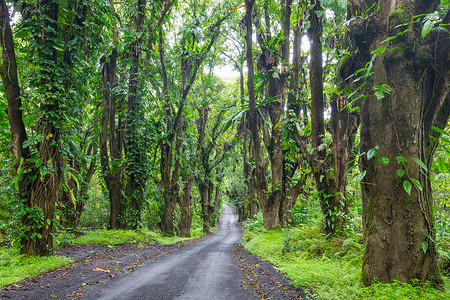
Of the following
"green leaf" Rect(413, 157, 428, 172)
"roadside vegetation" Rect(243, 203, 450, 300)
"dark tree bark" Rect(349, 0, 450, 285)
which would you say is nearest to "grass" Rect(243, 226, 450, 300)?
"roadside vegetation" Rect(243, 203, 450, 300)

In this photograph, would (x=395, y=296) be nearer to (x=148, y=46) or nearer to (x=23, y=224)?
(x=23, y=224)

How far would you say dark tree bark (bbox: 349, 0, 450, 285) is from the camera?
3.51 meters

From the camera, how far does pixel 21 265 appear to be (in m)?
5.80

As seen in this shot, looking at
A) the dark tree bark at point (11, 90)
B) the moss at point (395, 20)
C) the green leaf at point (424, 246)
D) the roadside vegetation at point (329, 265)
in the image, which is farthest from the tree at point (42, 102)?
the green leaf at point (424, 246)

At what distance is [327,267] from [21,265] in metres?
6.16

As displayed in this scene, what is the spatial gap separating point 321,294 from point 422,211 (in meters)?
1.74

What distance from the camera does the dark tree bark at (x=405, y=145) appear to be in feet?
11.5

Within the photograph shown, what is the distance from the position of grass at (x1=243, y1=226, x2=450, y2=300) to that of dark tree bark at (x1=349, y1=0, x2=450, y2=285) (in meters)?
0.22

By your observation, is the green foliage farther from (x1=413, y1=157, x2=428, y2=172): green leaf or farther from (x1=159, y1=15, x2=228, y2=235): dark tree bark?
(x1=413, y1=157, x2=428, y2=172): green leaf

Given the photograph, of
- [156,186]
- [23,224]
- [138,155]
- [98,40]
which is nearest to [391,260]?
[23,224]

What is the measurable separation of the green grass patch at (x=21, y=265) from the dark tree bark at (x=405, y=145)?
229 inches

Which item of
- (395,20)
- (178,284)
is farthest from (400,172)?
(178,284)

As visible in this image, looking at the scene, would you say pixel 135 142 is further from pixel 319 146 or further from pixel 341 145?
pixel 341 145

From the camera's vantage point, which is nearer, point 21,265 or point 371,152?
point 371,152
